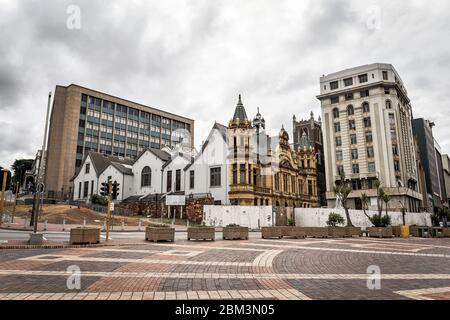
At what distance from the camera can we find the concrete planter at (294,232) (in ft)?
77.9

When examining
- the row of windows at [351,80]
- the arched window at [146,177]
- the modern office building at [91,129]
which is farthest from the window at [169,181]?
the row of windows at [351,80]

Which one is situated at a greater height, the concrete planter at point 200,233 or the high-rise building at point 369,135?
the high-rise building at point 369,135

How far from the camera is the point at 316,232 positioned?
25.6 meters

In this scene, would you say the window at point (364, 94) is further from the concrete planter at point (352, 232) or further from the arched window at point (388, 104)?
the concrete planter at point (352, 232)

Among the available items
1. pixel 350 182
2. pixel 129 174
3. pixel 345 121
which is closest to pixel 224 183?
pixel 129 174

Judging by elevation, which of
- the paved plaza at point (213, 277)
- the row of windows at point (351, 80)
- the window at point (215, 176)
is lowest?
the paved plaza at point (213, 277)

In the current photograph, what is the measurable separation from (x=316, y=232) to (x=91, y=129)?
78742 millimetres

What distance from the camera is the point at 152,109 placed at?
107812 mm

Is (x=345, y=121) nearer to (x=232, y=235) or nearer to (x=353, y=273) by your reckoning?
(x=232, y=235)

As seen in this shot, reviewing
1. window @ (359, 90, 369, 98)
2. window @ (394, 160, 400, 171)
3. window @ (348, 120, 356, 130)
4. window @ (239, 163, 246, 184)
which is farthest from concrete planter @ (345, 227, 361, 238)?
window @ (359, 90, 369, 98)

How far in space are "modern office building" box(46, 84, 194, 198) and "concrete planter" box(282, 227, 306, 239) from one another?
56981 millimetres

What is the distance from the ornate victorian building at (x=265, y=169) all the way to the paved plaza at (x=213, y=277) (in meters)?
32.2

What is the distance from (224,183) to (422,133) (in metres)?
70.9
